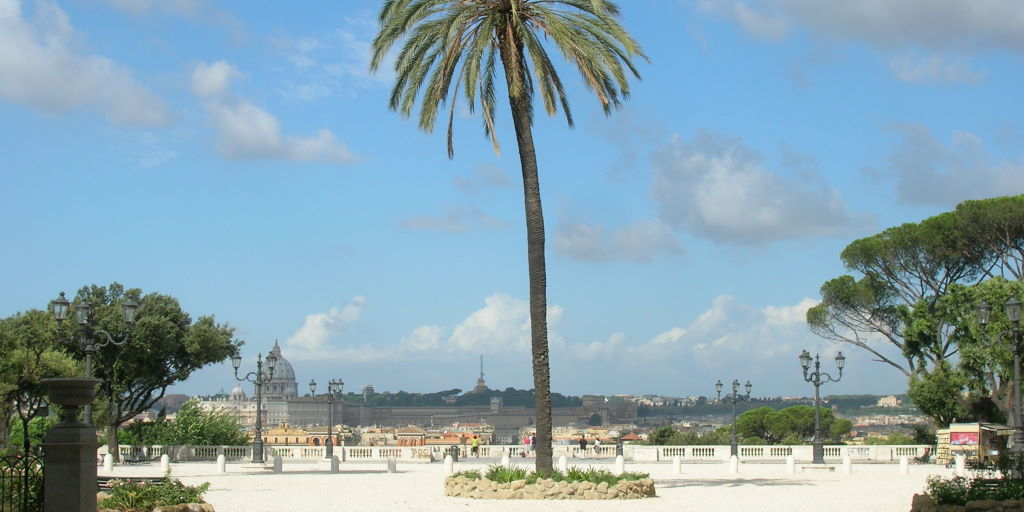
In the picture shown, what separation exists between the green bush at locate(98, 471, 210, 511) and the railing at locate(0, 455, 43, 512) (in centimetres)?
231

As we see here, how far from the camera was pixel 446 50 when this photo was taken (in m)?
24.1

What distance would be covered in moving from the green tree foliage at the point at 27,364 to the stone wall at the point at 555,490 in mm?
14916

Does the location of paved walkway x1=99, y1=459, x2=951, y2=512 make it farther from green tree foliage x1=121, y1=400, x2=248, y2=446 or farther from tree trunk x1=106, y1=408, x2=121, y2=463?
green tree foliage x1=121, y1=400, x2=248, y2=446

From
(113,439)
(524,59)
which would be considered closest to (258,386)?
(113,439)

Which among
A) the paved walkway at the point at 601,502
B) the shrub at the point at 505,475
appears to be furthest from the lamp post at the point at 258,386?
the shrub at the point at 505,475

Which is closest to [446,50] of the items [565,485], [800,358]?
[565,485]

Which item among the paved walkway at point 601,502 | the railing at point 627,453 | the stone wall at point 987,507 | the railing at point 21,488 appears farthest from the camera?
the railing at point 627,453

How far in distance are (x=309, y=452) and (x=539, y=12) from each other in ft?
104

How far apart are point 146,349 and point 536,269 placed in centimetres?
2824

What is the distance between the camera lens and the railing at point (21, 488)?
1262cm

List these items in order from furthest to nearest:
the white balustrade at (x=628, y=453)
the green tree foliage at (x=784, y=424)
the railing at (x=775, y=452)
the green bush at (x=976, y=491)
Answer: the green tree foliage at (x=784, y=424) < the railing at (x=775, y=452) < the white balustrade at (x=628, y=453) < the green bush at (x=976, y=491)

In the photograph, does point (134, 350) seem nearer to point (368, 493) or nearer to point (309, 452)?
Answer: point (309, 452)

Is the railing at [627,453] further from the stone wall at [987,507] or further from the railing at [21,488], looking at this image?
the railing at [21,488]

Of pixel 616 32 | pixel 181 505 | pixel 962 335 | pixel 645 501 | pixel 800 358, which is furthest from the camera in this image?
pixel 962 335
